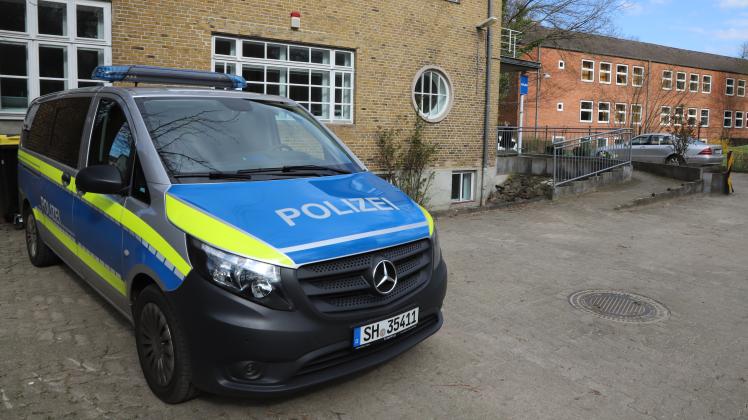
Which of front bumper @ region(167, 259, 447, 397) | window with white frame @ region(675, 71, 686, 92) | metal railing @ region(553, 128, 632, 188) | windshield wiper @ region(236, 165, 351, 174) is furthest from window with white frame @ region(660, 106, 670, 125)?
front bumper @ region(167, 259, 447, 397)

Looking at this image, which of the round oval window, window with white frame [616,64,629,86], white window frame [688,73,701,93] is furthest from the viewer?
white window frame [688,73,701,93]

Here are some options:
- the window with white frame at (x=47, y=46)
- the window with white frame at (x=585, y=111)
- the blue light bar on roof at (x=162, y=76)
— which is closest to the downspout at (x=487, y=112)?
the window with white frame at (x=47, y=46)

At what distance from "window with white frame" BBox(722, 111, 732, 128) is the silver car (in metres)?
33.3

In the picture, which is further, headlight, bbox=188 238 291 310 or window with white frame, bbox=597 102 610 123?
window with white frame, bbox=597 102 610 123

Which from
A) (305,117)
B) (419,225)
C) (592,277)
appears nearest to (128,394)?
(419,225)

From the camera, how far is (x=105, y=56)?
9445 millimetres

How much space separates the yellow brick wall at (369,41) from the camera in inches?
388

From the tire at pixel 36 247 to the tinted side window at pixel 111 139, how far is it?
212 centimetres

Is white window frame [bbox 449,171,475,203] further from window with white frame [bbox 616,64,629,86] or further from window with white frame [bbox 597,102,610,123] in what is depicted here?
window with white frame [bbox 616,64,629,86]

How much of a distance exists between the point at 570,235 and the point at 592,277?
107 inches

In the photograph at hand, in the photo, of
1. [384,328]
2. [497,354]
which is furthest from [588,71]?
[384,328]

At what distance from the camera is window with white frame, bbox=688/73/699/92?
4784 centimetres

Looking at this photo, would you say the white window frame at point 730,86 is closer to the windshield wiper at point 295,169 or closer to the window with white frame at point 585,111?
the window with white frame at point 585,111

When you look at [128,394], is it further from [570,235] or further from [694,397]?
[570,235]
